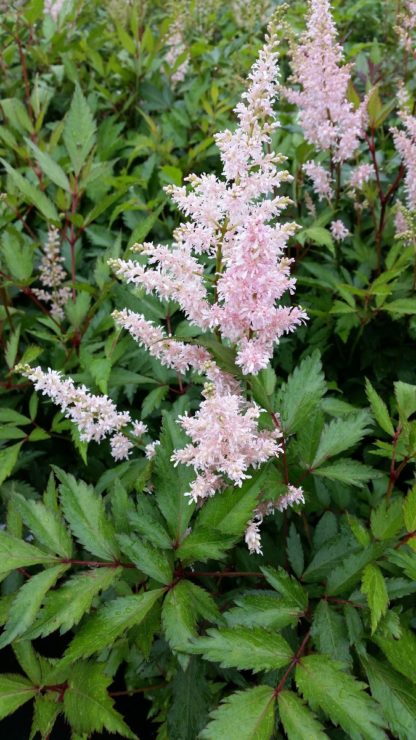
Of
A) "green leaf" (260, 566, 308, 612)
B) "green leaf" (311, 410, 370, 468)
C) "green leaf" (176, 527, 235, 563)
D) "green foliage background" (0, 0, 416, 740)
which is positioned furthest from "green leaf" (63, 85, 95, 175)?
"green leaf" (260, 566, 308, 612)

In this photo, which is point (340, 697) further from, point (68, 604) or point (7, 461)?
point (7, 461)

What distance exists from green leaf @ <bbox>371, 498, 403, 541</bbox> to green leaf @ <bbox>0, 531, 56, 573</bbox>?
0.73 meters

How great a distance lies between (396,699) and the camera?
1249mm

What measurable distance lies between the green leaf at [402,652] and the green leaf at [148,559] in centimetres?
47

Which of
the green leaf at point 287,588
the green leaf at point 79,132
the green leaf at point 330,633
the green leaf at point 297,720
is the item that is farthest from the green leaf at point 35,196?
the green leaf at point 297,720

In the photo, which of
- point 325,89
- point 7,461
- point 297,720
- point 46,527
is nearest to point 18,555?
point 46,527

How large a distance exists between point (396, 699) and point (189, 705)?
1.48 ft

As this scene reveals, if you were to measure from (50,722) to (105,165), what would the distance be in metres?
1.86

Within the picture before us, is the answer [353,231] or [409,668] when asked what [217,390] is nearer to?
[409,668]

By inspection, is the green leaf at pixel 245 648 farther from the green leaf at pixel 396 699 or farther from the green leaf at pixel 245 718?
the green leaf at pixel 396 699

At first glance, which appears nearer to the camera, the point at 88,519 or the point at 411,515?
the point at 411,515

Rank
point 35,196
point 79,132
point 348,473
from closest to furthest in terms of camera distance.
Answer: point 348,473 → point 35,196 → point 79,132

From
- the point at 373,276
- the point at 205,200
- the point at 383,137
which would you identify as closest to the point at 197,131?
the point at 383,137

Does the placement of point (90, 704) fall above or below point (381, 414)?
below
